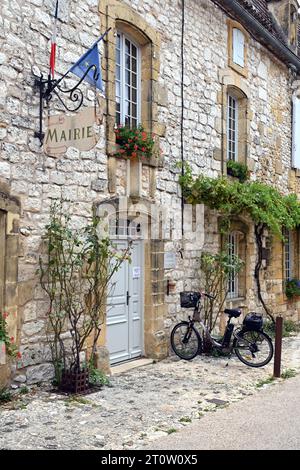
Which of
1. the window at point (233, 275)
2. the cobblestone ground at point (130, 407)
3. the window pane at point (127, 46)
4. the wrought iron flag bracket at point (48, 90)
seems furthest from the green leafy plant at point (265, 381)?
the window pane at point (127, 46)

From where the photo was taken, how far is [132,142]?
7152 mm

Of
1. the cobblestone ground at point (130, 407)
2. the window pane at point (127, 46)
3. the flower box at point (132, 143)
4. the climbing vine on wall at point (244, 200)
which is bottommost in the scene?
the cobblestone ground at point (130, 407)

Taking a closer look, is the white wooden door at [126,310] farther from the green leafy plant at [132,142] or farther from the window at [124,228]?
the green leafy plant at [132,142]

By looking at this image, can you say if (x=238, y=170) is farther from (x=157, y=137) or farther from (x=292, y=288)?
(x=292, y=288)

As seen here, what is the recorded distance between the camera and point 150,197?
7570mm

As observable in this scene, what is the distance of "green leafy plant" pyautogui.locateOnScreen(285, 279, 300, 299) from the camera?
39.3 ft

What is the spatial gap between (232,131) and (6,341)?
671cm

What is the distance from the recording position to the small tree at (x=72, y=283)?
5918mm

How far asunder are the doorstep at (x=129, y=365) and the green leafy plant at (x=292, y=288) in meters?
5.47

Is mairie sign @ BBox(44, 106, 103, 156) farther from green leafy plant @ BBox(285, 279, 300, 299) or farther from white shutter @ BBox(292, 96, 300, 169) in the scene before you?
white shutter @ BBox(292, 96, 300, 169)

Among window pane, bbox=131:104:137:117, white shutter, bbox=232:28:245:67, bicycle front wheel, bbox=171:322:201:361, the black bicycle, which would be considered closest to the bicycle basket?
the black bicycle

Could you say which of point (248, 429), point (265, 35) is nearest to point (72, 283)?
point (248, 429)

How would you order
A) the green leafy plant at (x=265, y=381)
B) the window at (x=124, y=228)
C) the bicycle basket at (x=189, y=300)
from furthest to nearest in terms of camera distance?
1. the bicycle basket at (x=189, y=300)
2. the window at (x=124, y=228)
3. the green leafy plant at (x=265, y=381)

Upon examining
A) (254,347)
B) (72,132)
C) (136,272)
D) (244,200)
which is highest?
(72,132)
